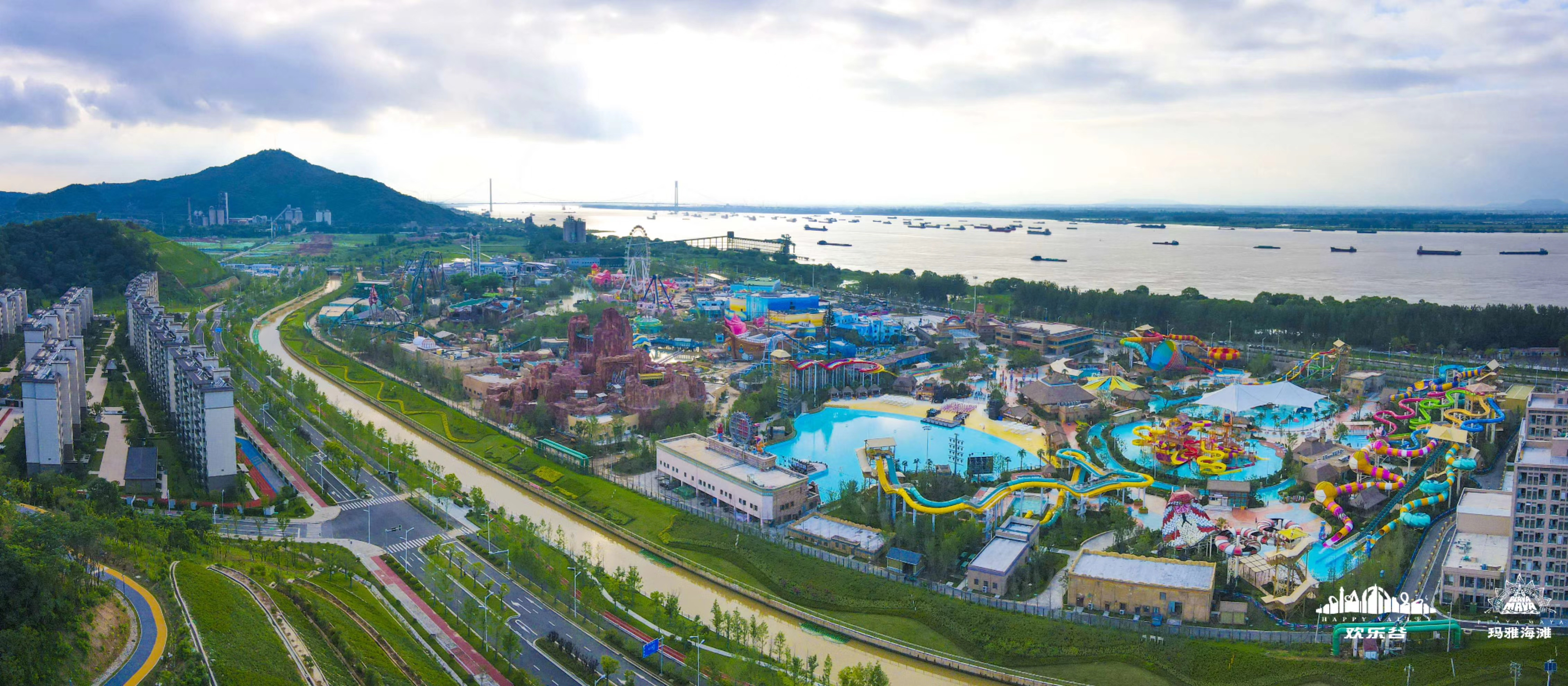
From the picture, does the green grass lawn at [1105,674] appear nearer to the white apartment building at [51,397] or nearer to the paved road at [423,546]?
the paved road at [423,546]

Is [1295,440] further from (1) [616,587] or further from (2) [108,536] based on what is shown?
(2) [108,536]

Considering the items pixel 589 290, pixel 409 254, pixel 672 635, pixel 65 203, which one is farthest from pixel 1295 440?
pixel 65 203

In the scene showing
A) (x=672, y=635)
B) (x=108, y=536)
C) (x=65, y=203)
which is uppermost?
(x=65, y=203)

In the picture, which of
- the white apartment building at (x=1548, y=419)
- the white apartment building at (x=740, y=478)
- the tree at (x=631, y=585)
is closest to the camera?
the tree at (x=631, y=585)

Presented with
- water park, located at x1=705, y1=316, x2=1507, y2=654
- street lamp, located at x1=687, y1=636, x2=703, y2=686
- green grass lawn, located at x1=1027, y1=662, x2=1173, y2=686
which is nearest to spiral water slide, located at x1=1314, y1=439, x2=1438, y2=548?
water park, located at x1=705, y1=316, x2=1507, y2=654

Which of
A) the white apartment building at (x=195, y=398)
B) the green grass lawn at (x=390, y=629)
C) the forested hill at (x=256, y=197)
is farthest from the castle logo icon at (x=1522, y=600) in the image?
the forested hill at (x=256, y=197)

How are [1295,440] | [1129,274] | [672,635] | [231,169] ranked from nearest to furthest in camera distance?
[672,635] < [1295,440] < [1129,274] < [231,169]

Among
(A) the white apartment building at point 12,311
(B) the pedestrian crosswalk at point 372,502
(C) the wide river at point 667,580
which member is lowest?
(C) the wide river at point 667,580

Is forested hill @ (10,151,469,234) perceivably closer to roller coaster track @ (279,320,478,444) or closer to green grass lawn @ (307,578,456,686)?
roller coaster track @ (279,320,478,444)
